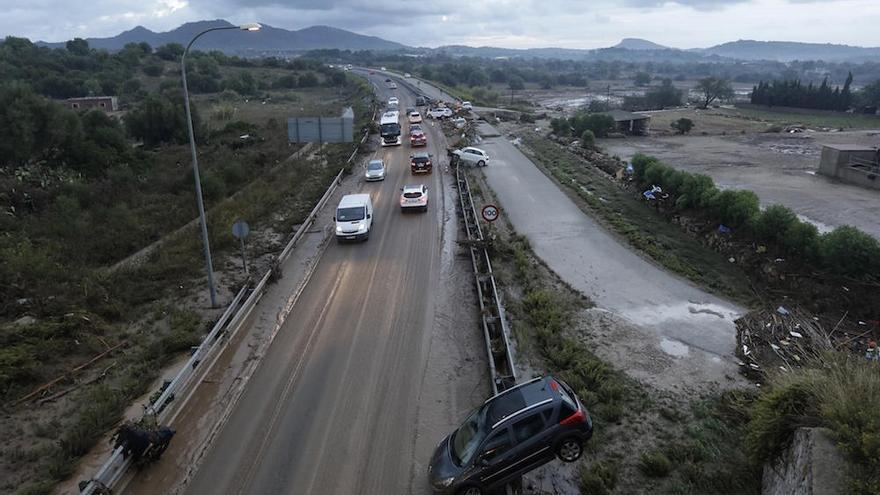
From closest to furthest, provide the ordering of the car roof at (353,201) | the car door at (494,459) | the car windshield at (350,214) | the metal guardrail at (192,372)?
the car door at (494,459) → the metal guardrail at (192,372) → the car windshield at (350,214) → the car roof at (353,201)

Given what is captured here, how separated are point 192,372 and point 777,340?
16.6 metres

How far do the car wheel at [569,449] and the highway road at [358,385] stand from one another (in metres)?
2.62

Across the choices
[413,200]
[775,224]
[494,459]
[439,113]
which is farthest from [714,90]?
[494,459]

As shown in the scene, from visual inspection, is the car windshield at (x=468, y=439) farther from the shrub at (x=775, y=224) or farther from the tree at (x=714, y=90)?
the tree at (x=714, y=90)

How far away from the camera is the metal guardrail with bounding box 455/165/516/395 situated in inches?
519

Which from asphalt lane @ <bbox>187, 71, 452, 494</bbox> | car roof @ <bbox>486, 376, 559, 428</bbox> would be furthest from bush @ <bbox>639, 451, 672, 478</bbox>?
asphalt lane @ <bbox>187, 71, 452, 494</bbox>

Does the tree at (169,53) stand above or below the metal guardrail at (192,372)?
above

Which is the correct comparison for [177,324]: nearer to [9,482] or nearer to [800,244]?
[9,482]

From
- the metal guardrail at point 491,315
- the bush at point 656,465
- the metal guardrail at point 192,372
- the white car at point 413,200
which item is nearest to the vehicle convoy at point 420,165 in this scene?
the white car at point 413,200

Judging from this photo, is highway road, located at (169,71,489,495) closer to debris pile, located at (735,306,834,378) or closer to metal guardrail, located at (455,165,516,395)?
metal guardrail, located at (455,165,516,395)

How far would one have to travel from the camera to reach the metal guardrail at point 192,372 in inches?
390

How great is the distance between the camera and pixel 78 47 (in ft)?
486

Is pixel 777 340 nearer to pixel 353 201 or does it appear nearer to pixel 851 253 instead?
pixel 851 253

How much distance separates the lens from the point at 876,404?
817cm
